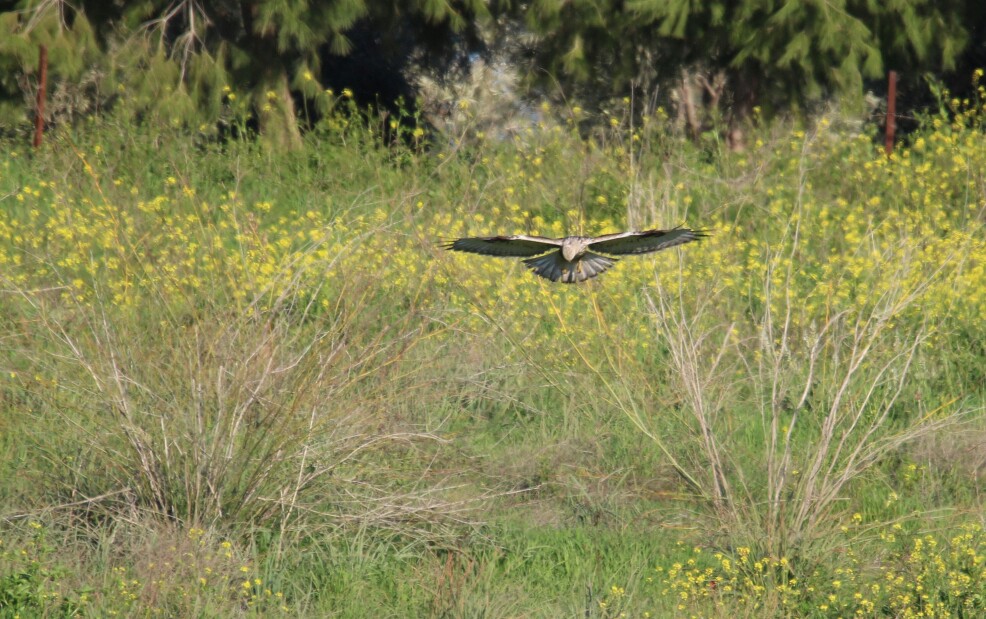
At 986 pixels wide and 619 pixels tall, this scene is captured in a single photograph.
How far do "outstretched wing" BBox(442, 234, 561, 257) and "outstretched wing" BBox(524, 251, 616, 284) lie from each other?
5 cm

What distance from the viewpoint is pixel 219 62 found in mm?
11328

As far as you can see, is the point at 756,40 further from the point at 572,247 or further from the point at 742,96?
the point at 572,247

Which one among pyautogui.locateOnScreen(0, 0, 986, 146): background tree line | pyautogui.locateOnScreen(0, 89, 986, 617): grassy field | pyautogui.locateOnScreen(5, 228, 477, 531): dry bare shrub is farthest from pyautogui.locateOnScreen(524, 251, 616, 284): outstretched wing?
pyautogui.locateOnScreen(0, 0, 986, 146): background tree line

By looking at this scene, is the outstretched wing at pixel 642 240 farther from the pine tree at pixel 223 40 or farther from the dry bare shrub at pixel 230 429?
the pine tree at pixel 223 40

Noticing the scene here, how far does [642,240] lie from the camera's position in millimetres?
4633

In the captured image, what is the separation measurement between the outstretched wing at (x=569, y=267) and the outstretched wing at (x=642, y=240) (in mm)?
45

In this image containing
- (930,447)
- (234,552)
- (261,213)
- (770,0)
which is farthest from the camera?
(770,0)

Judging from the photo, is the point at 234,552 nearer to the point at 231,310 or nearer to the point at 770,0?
the point at 231,310

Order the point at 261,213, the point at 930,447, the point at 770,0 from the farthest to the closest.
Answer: the point at 770,0 < the point at 261,213 < the point at 930,447

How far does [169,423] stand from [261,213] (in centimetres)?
476

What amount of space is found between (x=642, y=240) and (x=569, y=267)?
273mm

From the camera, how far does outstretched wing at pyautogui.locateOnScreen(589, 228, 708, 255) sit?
4.19m

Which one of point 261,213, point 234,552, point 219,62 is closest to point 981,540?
point 234,552

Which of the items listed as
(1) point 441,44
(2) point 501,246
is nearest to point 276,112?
(1) point 441,44
